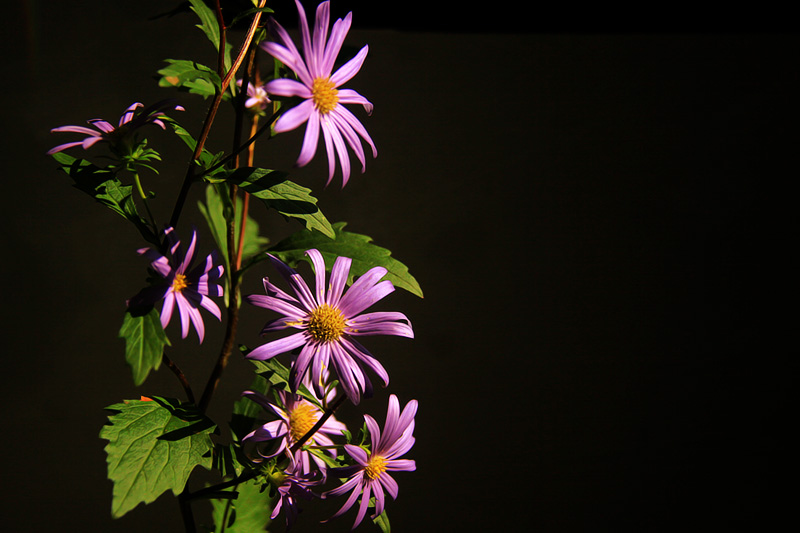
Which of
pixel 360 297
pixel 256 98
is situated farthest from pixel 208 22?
pixel 360 297

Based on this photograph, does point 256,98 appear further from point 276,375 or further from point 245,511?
point 245,511

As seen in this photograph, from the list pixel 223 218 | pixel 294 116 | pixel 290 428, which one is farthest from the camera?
pixel 223 218

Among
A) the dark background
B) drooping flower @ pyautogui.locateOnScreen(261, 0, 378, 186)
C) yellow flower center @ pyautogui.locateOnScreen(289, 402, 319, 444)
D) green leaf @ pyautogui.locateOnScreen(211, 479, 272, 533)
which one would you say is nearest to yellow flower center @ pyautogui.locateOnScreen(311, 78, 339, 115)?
drooping flower @ pyautogui.locateOnScreen(261, 0, 378, 186)

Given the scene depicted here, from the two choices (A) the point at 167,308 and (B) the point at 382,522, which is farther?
(B) the point at 382,522

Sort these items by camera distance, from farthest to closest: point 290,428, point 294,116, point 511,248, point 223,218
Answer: point 511,248, point 223,218, point 290,428, point 294,116

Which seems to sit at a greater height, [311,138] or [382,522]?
[311,138]

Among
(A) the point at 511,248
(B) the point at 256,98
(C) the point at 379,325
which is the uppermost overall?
(A) the point at 511,248

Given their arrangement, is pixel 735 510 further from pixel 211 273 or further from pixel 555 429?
pixel 211 273
